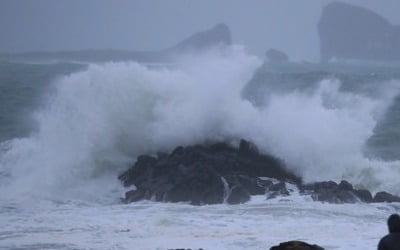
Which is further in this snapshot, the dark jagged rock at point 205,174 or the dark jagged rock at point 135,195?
the dark jagged rock at point 135,195

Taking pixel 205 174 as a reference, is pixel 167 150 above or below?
above

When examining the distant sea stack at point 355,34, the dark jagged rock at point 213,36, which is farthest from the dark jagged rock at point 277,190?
the distant sea stack at point 355,34

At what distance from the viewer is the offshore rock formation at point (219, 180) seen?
12086 mm

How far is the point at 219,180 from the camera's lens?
12.3 meters

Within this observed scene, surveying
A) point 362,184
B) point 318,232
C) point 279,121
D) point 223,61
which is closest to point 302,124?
point 279,121

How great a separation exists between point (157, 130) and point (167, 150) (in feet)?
2.02

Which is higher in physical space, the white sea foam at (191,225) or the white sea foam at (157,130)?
the white sea foam at (157,130)

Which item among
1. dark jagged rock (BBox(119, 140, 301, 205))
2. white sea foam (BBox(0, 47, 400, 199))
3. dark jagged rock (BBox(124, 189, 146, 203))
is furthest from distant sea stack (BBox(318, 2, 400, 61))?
dark jagged rock (BBox(124, 189, 146, 203))

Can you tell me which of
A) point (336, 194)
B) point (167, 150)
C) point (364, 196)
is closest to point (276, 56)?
point (167, 150)

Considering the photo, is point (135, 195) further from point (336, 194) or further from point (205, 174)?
point (336, 194)

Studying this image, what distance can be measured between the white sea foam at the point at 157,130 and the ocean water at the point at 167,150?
0.09ft

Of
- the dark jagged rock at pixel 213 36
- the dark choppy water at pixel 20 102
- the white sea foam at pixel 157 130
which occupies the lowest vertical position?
the white sea foam at pixel 157 130

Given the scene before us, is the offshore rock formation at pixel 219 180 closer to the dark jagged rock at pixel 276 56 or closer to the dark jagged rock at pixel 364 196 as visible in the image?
the dark jagged rock at pixel 364 196

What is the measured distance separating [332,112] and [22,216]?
8.62 m
